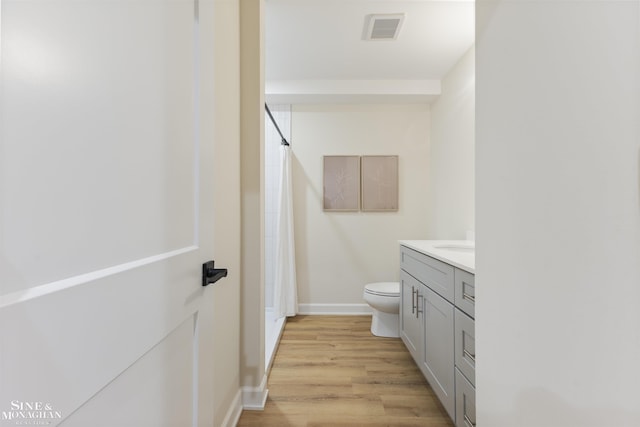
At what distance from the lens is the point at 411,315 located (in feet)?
7.29

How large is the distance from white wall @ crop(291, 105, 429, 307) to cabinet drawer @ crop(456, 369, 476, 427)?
1.90 meters

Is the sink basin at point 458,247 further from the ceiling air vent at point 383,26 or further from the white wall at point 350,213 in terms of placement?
the ceiling air vent at point 383,26

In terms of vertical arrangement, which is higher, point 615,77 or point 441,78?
point 441,78

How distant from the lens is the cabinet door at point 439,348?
152 cm

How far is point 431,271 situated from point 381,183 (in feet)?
5.41

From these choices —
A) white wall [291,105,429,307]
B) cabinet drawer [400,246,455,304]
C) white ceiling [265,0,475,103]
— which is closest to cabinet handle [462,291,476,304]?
cabinet drawer [400,246,455,304]

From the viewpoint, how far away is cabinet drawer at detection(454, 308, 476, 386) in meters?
1.30

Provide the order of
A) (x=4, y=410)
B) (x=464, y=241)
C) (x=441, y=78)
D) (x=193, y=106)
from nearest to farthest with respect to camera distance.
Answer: (x=4, y=410)
(x=193, y=106)
(x=464, y=241)
(x=441, y=78)

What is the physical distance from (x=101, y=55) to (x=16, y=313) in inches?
15.6

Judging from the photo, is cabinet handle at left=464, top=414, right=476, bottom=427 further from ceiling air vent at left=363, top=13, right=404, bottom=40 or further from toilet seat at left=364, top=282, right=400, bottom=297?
ceiling air vent at left=363, top=13, right=404, bottom=40

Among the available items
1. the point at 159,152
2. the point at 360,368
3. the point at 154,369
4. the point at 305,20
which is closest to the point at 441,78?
the point at 305,20

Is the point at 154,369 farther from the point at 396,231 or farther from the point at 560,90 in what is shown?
the point at 396,231

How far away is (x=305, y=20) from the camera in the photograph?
84.3 inches

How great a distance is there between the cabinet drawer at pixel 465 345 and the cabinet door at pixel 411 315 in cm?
53
